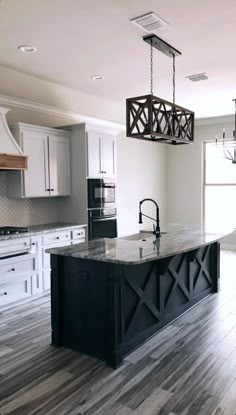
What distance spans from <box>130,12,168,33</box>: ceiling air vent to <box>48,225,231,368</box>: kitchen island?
211 cm

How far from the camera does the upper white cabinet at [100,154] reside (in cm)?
528

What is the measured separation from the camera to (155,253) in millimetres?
2906

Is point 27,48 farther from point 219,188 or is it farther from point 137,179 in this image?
point 219,188

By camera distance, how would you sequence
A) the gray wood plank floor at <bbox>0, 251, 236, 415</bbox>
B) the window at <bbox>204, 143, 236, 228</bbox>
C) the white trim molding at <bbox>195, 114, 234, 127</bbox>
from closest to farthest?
the gray wood plank floor at <bbox>0, 251, 236, 415</bbox>, the white trim molding at <bbox>195, 114, 234, 127</bbox>, the window at <bbox>204, 143, 236, 228</bbox>

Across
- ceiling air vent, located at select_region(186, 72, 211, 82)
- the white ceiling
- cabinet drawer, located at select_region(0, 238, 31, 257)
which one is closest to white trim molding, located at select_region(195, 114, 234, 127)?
the white ceiling

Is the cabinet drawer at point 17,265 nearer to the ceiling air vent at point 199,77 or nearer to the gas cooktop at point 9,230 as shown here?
the gas cooktop at point 9,230

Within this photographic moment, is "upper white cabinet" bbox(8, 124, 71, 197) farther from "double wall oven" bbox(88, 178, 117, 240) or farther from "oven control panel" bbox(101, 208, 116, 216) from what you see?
"oven control panel" bbox(101, 208, 116, 216)

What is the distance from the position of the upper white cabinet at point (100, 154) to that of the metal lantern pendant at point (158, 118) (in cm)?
151

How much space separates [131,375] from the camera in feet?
8.80

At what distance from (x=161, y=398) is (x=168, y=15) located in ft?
10.4

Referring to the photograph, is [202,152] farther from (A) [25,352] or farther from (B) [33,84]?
(A) [25,352]

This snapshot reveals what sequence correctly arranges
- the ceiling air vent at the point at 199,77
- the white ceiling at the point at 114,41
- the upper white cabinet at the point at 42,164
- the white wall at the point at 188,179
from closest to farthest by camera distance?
1. the white ceiling at the point at 114,41
2. the upper white cabinet at the point at 42,164
3. the ceiling air vent at the point at 199,77
4. the white wall at the point at 188,179

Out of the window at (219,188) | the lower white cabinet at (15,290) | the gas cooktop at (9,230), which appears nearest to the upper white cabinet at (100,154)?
the gas cooktop at (9,230)

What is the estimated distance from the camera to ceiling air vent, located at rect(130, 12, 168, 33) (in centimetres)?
313
